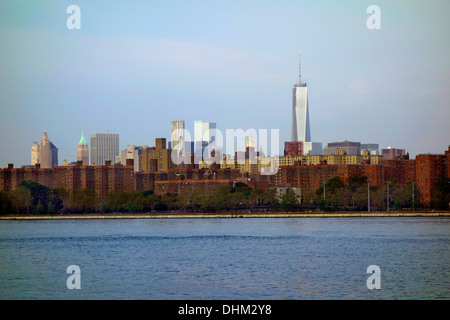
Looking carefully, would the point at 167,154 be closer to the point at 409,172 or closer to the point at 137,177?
the point at 137,177

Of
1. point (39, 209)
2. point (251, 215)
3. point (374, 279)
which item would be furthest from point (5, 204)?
point (374, 279)

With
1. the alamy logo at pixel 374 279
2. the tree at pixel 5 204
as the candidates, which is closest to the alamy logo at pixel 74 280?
the alamy logo at pixel 374 279

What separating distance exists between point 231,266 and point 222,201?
7626 cm

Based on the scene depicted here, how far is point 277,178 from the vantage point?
165750 millimetres

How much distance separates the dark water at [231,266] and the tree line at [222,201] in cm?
4927

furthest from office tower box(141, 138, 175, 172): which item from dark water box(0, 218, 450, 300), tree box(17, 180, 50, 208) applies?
dark water box(0, 218, 450, 300)

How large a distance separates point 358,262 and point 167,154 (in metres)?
152

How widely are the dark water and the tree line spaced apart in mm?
49270

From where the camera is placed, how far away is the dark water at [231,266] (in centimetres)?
2842

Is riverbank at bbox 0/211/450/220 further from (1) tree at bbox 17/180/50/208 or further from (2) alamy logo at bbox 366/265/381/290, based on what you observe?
(2) alamy logo at bbox 366/265/381/290

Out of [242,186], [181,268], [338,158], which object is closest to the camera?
[181,268]

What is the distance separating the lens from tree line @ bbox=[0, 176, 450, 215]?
107 metres

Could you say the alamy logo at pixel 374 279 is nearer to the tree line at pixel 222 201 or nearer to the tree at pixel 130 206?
the tree line at pixel 222 201
